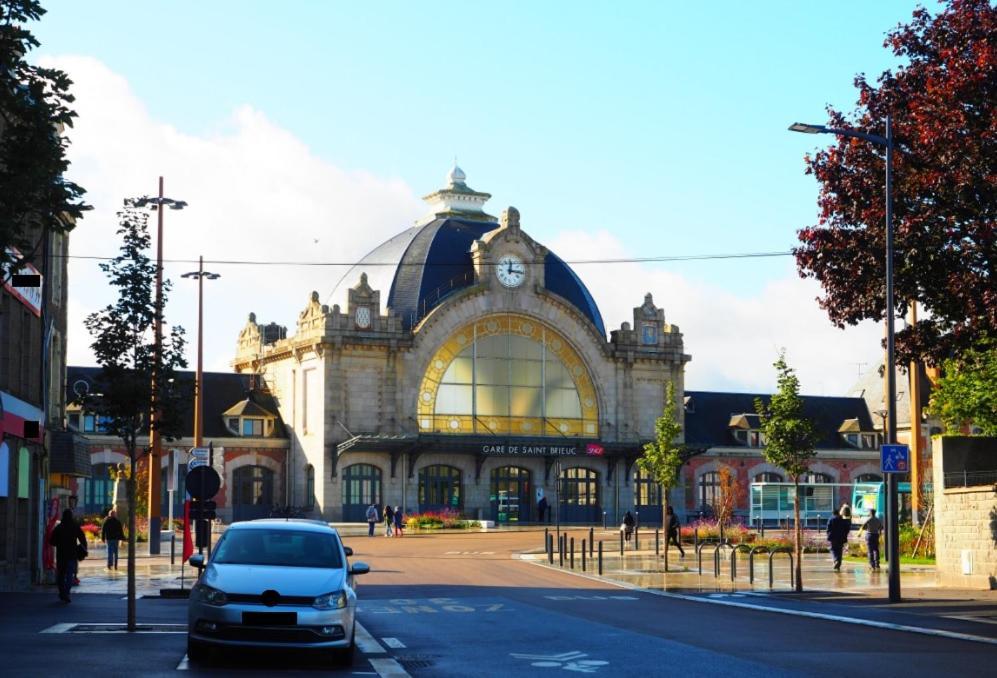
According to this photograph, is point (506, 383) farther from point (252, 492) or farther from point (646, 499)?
point (252, 492)

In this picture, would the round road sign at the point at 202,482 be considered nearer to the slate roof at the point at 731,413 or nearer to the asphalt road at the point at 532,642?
the asphalt road at the point at 532,642

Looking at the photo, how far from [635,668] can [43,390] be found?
871 inches

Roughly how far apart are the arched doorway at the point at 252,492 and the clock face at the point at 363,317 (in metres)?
9.27

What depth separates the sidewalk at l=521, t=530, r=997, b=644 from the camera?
23.5 m

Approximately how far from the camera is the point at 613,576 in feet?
123

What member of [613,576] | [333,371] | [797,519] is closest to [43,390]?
[613,576]

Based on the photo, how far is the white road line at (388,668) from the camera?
15562mm

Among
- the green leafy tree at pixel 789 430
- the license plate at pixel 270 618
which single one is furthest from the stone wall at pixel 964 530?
the license plate at pixel 270 618

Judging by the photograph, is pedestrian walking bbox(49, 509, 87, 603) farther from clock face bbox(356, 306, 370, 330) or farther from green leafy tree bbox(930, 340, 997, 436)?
clock face bbox(356, 306, 370, 330)

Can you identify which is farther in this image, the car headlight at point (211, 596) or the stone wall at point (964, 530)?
the stone wall at point (964, 530)

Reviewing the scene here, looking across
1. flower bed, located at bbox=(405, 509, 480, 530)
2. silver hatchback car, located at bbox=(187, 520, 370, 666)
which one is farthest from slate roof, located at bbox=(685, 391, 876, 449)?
silver hatchback car, located at bbox=(187, 520, 370, 666)

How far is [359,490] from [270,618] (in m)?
58.6

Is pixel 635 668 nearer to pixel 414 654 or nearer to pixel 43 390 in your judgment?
pixel 414 654

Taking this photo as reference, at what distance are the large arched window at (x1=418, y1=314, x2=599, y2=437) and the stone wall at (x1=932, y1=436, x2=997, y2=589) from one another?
45240 millimetres
